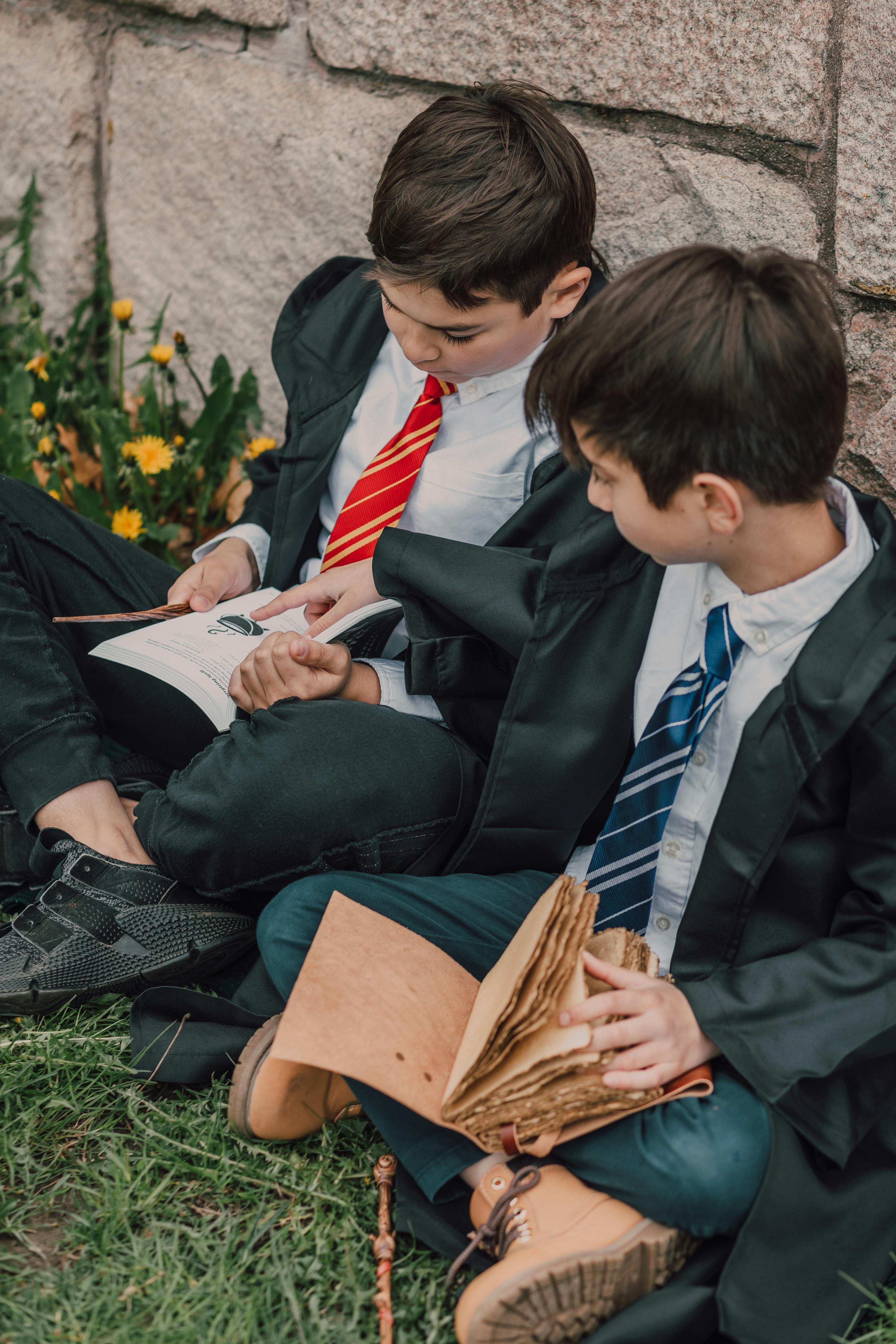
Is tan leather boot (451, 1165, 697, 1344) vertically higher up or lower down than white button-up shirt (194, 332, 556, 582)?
lower down

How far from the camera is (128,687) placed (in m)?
2.07

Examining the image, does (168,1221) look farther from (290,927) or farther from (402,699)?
(402,699)

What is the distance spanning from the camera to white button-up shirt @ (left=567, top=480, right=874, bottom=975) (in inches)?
54.8

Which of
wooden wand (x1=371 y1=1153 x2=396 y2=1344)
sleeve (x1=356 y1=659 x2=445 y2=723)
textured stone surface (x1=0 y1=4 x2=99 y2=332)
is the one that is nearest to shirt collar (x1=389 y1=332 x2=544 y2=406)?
sleeve (x1=356 y1=659 x2=445 y2=723)

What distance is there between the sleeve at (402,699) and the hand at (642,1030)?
1.99ft

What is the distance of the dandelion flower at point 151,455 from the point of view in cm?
264

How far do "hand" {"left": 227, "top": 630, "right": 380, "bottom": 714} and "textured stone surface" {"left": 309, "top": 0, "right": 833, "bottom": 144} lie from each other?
3.60ft

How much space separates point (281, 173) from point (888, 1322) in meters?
2.40

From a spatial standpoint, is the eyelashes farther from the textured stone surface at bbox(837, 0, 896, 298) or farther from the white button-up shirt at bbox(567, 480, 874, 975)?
the textured stone surface at bbox(837, 0, 896, 298)

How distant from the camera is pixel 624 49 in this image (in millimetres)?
2000

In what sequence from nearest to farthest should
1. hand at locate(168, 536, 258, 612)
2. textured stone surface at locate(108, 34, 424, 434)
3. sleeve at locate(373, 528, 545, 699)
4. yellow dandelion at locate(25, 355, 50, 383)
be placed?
sleeve at locate(373, 528, 545, 699)
hand at locate(168, 536, 258, 612)
textured stone surface at locate(108, 34, 424, 434)
yellow dandelion at locate(25, 355, 50, 383)

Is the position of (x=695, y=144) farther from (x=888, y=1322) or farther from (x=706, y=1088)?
(x=888, y=1322)

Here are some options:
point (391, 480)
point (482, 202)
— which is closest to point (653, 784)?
point (391, 480)

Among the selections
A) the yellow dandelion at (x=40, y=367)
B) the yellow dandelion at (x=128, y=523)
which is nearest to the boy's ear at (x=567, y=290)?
the yellow dandelion at (x=128, y=523)
